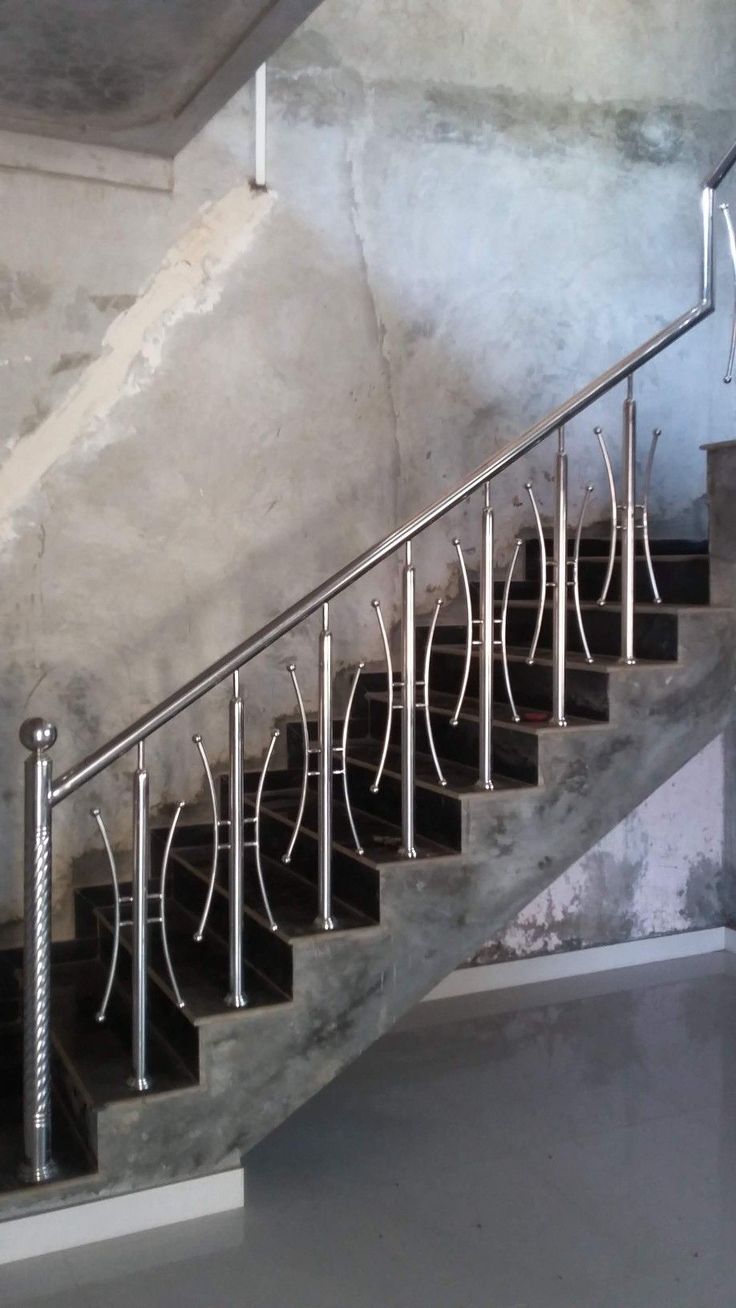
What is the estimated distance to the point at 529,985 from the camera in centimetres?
467

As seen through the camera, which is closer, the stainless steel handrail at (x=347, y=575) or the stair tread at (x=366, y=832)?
the stainless steel handrail at (x=347, y=575)

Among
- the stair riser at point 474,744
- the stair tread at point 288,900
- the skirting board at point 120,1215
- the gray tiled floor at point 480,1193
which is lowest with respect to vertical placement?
the gray tiled floor at point 480,1193

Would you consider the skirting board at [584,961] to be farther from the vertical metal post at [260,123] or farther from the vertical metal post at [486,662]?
the vertical metal post at [260,123]

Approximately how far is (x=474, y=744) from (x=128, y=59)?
2.24 meters

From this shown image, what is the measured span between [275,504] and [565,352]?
5.27 ft

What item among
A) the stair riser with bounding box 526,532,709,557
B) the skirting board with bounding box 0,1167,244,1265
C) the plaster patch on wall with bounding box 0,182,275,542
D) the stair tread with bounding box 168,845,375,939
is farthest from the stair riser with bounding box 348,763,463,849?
the plaster patch on wall with bounding box 0,182,275,542

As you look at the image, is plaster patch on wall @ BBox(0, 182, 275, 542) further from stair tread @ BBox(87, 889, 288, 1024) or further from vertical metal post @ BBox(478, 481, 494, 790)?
vertical metal post @ BBox(478, 481, 494, 790)

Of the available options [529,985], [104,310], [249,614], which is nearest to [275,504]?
[249,614]

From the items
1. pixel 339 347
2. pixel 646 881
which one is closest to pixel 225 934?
pixel 339 347

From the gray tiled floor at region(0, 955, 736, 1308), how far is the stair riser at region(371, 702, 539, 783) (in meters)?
1.09

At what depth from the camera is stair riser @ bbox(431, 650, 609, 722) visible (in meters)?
3.23

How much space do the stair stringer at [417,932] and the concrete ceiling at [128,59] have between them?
206 centimetres

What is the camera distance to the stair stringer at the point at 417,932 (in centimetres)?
269

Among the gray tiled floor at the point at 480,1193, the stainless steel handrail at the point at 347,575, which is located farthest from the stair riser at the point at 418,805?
the gray tiled floor at the point at 480,1193
